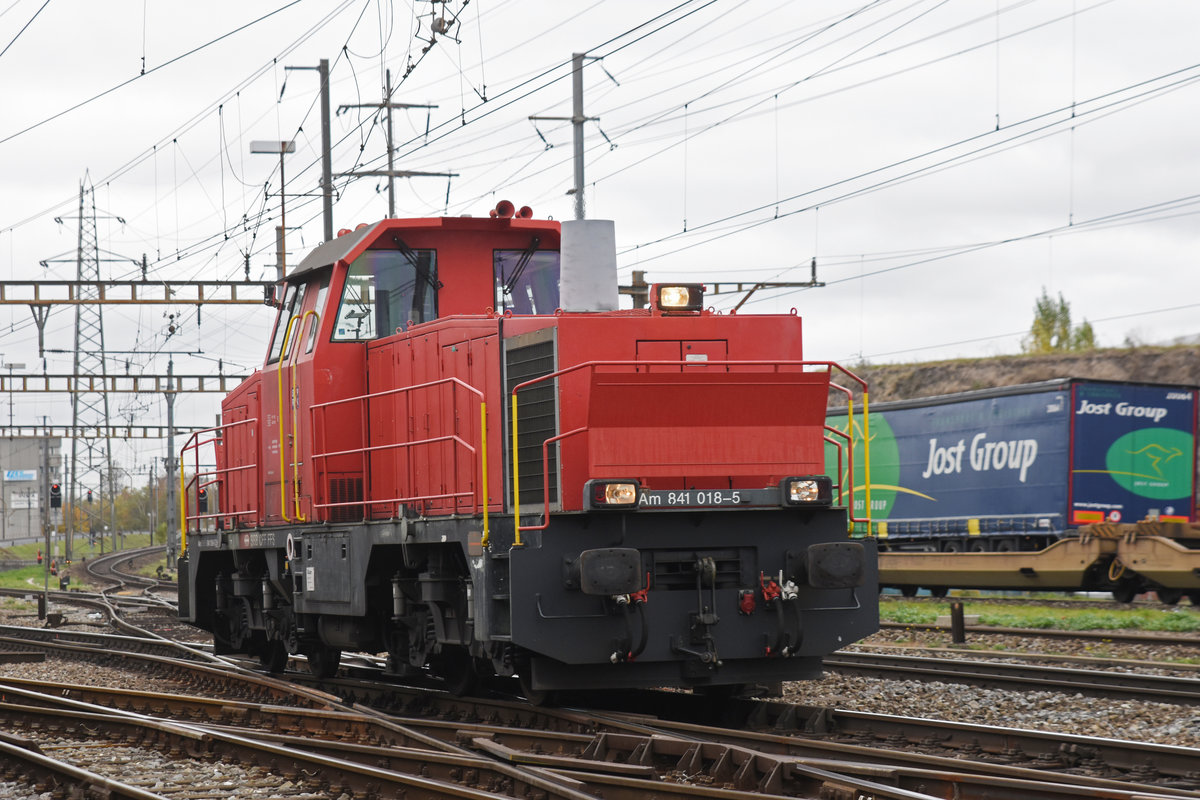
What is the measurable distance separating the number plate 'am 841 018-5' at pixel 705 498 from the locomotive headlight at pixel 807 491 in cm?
8

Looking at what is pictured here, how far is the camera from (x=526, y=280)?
33.9 feet

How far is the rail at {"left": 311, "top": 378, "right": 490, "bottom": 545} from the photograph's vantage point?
27.0 feet

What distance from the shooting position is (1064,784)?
18.9ft

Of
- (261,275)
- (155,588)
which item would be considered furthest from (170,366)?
(261,275)

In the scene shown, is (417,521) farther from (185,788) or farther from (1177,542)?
(1177,542)

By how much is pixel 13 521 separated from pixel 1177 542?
3068 inches

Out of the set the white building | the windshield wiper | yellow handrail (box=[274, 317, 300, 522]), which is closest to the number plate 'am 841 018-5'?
the windshield wiper

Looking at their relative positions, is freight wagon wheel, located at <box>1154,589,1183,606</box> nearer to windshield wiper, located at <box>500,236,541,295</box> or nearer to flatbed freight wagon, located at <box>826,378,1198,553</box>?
flatbed freight wagon, located at <box>826,378,1198,553</box>

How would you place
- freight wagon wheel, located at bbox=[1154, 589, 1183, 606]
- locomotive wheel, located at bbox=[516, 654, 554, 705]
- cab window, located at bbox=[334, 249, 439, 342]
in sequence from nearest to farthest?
locomotive wheel, located at bbox=[516, 654, 554, 705] < cab window, located at bbox=[334, 249, 439, 342] < freight wagon wheel, located at bbox=[1154, 589, 1183, 606]

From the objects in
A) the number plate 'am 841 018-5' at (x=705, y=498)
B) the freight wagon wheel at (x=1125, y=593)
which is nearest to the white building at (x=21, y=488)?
the freight wagon wheel at (x=1125, y=593)

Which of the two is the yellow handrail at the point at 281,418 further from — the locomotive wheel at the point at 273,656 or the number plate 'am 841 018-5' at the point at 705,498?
the number plate 'am 841 018-5' at the point at 705,498

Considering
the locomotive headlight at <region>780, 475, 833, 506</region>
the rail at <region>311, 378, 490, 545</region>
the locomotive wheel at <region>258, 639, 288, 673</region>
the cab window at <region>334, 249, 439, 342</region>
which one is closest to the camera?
the locomotive headlight at <region>780, 475, 833, 506</region>

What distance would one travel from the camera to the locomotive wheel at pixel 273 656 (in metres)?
12.1

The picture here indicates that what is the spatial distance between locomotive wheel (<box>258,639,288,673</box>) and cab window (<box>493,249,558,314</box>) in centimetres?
400
